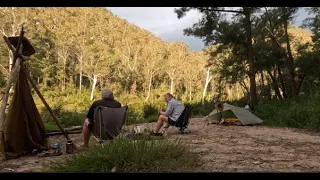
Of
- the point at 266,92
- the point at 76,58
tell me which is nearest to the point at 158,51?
the point at 76,58

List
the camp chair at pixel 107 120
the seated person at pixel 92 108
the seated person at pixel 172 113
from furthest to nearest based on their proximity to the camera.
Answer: the seated person at pixel 172 113
the seated person at pixel 92 108
the camp chair at pixel 107 120

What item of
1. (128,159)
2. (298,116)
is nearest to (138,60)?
(298,116)

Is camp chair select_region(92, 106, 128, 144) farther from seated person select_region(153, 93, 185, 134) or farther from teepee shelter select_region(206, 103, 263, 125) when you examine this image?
teepee shelter select_region(206, 103, 263, 125)

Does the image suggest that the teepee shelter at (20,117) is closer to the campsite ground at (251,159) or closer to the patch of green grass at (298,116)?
the campsite ground at (251,159)

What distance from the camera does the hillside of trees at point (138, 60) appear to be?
17.8m

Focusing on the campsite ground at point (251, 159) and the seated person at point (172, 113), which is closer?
the campsite ground at point (251, 159)

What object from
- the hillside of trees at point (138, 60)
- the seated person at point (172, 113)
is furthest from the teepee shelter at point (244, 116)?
the hillside of trees at point (138, 60)

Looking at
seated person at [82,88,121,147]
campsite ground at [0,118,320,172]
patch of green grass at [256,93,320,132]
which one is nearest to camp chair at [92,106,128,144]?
seated person at [82,88,121,147]

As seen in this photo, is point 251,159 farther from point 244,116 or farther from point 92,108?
point 244,116

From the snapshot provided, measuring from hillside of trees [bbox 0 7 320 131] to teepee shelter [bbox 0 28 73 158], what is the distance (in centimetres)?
960

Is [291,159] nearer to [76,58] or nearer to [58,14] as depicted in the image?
[76,58]

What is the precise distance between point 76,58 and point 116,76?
6.25 metres

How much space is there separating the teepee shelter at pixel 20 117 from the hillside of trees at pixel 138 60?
960cm

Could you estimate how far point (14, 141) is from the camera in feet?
16.9
